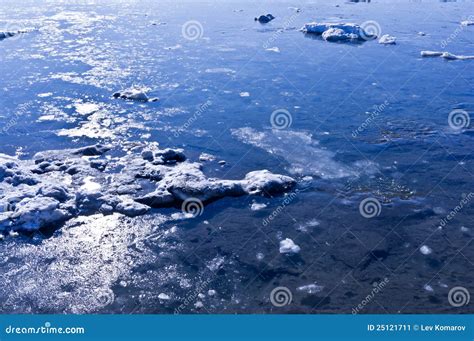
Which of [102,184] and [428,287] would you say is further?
[102,184]

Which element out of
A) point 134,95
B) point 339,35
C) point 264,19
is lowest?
point 264,19

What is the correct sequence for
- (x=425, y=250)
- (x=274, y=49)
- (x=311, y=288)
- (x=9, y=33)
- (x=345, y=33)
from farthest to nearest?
1. (x=9, y=33)
2. (x=345, y=33)
3. (x=274, y=49)
4. (x=425, y=250)
5. (x=311, y=288)

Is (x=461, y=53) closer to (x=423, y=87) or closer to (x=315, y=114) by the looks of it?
(x=423, y=87)

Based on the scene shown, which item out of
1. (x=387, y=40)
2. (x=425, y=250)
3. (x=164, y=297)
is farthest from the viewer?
(x=387, y=40)

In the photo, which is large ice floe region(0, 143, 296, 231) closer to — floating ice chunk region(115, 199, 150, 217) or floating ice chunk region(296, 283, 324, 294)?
floating ice chunk region(115, 199, 150, 217)

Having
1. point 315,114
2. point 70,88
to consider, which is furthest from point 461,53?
point 70,88

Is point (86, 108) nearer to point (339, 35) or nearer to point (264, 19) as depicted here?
point (339, 35)

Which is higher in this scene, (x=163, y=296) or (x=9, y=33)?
(x=163, y=296)

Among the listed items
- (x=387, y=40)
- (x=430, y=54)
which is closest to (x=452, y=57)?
(x=430, y=54)
